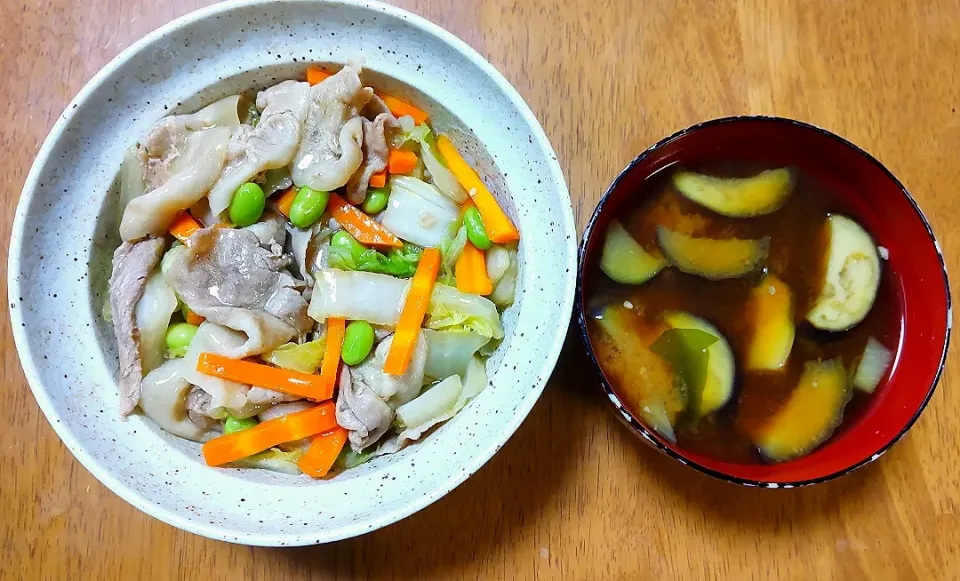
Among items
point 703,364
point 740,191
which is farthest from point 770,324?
point 740,191

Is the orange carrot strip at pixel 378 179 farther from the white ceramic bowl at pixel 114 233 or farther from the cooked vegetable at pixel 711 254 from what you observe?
the cooked vegetable at pixel 711 254

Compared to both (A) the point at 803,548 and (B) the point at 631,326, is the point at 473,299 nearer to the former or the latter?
(B) the point at 631,326

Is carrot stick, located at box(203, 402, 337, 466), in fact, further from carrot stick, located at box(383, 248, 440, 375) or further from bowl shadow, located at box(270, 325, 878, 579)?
bowl shadow, located at box(270, 325, 878, 579)

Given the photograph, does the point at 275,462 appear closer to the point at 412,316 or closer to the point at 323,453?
the point at 323,453

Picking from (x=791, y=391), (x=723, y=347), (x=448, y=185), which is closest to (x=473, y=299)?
(x=448, y=185)

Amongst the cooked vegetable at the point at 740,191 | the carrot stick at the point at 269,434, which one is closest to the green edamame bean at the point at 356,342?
the carrot stick at the point at 269,434

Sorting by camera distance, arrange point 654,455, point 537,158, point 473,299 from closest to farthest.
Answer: point 537,158 < point 473,299 < point 654,455

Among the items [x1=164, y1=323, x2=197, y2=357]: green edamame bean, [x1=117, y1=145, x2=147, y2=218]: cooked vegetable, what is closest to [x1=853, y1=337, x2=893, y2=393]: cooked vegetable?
[x1=164, y1=323, x2=197, y2=357]: green edamame bean
